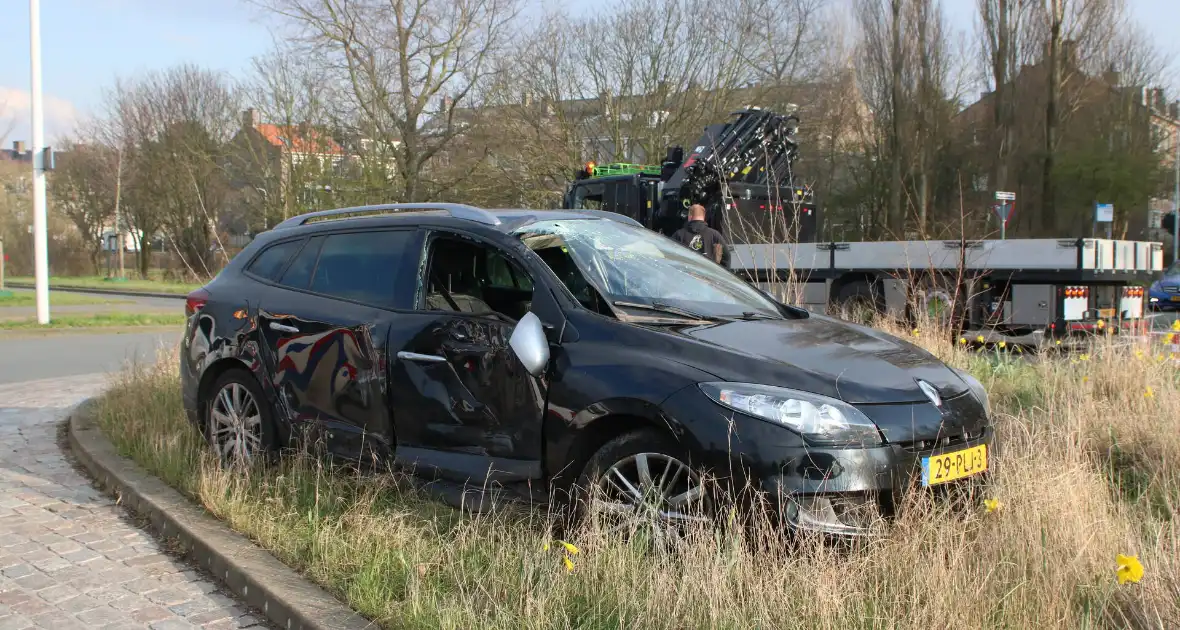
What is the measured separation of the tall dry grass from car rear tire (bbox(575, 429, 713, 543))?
0.39 feet

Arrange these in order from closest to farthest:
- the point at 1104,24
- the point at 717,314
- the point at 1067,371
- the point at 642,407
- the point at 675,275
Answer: the point at 642,407, the point at 717,314, the point at 675,275, the point at 1067,371, the point at 1104,24

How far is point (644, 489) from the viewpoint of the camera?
139 inches

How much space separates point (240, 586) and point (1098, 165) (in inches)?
1353

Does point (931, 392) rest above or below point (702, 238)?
below

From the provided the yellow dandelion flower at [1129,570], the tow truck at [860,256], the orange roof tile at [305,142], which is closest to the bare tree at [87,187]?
the orange roof tile at [305,142]

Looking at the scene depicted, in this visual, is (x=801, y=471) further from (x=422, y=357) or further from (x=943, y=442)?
(x=422, y=357)

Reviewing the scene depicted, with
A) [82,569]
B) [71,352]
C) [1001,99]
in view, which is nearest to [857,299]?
[71,352]

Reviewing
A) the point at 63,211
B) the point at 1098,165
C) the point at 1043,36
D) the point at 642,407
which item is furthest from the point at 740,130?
the point at 63,211

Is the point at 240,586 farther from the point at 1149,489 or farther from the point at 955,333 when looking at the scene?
the point at 955,333

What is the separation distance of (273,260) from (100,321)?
13927mm

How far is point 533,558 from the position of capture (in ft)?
11.3

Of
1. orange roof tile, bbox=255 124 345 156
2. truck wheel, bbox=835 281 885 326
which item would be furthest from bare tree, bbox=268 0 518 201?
truck wheel, bbox=835 281 885 326

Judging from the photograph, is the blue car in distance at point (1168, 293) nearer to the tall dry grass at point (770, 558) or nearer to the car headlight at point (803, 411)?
Result: the tall dry grass at point (770, 558)

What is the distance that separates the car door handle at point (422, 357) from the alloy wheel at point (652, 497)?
3.43ft
